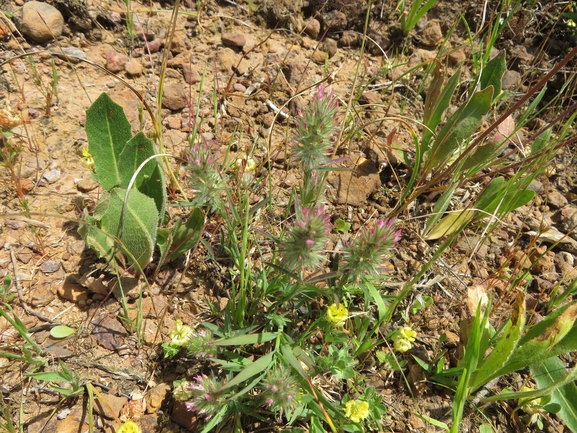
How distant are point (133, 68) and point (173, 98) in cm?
35

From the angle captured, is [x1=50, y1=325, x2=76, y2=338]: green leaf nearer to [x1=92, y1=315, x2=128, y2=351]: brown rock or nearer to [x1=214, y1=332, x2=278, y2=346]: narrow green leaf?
[x1=92, y1=315, x2=128, y2=351]: brown rock

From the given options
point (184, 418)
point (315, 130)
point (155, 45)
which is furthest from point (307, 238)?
point (155, 45)

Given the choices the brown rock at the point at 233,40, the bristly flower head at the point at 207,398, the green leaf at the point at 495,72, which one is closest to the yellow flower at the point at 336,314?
the bristly flower head at the point at 207,398

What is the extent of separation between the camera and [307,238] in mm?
1396

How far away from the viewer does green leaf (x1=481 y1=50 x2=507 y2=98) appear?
2.55 metres

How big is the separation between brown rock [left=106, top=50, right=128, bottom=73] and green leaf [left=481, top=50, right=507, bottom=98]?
7.43 ft

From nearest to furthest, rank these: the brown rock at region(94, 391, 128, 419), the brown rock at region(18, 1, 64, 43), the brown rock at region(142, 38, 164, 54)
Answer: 1. the brown rock at region(94, 391, 128, 419)
2. the brown rock at region(18, 1, 64, 43)
3. the brown rock at region(142, 38, 164, 54)

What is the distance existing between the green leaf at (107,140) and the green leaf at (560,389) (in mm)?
2128

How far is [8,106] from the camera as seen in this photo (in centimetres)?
231

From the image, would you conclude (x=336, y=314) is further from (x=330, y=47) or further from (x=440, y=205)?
(x=330, y=47)

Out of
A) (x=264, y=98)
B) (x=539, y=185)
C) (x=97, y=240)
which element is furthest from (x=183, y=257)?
(x=539, y=185)

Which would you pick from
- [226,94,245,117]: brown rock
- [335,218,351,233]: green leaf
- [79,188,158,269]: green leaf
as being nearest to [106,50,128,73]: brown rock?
[226,94,245,117]: brown rock

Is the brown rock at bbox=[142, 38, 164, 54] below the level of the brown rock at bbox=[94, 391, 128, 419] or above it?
above

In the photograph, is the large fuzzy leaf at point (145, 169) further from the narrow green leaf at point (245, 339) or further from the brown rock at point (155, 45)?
the brown rock at point (155, 45)
